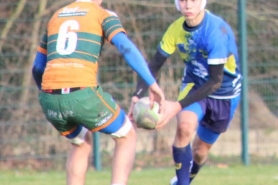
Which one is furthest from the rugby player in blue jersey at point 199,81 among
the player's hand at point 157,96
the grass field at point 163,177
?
the grass field at point 163,177

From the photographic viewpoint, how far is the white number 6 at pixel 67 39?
5.61 meters

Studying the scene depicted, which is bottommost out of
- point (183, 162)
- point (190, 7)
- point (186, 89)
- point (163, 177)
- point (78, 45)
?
point (163, 177)

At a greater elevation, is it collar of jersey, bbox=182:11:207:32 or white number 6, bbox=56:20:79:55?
collar of jersey, bbox=182:11:207:32

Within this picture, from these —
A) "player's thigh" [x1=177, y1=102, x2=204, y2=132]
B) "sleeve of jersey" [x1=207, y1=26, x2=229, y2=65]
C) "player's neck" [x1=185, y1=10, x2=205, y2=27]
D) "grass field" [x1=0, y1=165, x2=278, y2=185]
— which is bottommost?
"grass field" [x1=0, y1=165, x2=278, y2=185]

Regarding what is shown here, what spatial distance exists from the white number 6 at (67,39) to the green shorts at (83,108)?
0.31 meters

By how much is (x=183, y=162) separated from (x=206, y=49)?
39.9 inches

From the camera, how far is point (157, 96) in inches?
223

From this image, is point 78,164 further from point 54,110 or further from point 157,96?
point 157,96

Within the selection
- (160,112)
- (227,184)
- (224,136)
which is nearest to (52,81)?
(160,112)

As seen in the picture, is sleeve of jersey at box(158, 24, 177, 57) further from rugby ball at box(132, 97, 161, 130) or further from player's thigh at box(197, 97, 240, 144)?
rugby ball at box(132, 97, 161, 130)

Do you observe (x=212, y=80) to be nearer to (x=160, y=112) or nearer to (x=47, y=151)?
(x=160, y=112)

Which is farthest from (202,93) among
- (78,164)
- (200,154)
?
(78,164)

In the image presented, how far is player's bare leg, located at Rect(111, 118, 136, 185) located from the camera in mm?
5734

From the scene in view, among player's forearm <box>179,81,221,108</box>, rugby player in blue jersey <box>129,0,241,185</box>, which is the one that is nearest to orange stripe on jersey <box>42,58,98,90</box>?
rugby player in blue jersey <box>129,0,241,185</box>
